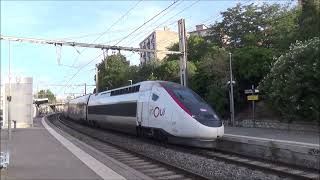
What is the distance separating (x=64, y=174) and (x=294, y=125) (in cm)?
2310

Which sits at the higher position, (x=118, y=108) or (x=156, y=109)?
(x=118, y=108)

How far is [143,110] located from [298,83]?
1134 centimetres

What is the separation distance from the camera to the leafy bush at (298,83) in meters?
29.6

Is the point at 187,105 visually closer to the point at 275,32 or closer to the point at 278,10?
the point at 275,32

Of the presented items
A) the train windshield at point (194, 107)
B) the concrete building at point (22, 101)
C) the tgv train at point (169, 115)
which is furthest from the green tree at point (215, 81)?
the concrete building at point (22, 101)

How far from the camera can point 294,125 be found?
31875 millimetres

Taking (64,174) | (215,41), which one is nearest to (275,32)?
(215,41)

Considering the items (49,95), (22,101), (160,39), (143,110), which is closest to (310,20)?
(143,110)

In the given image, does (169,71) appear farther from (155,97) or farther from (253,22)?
(155,97)

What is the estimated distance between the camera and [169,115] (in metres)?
20.5

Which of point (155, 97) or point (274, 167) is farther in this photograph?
point (155, 97)

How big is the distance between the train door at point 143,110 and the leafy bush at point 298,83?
428 inches

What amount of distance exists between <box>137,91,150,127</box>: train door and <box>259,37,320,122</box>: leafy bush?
1086cm

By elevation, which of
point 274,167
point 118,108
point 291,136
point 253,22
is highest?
point 253,22
